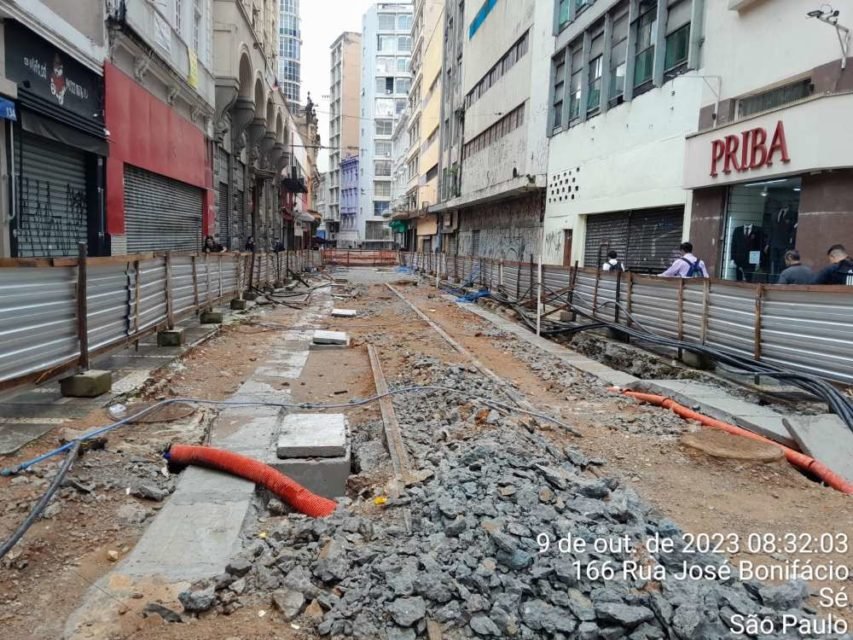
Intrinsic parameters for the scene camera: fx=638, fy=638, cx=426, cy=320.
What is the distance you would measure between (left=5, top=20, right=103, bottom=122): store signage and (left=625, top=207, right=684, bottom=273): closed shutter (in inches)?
530

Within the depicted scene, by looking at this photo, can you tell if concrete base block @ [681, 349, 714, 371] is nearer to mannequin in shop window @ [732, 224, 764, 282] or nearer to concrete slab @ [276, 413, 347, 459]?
mannequin in shop window @ [732, 224, 764, 282]

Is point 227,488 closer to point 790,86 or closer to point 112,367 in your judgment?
point 112,367

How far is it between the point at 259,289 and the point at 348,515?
16.2 meters

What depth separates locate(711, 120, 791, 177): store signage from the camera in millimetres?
11656

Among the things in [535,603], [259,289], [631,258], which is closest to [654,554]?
[535,603]

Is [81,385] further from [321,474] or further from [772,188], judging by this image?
[772,188]

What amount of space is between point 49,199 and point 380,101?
83.1 meters

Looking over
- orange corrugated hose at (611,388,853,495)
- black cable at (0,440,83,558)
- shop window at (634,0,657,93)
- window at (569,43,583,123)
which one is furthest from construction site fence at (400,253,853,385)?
window at (569,43,583,123)

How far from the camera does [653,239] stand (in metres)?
17.1

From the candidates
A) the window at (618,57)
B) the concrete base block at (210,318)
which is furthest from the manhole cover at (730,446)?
the window at (618,57)

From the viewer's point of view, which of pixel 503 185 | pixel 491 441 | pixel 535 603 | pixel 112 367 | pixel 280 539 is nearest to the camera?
pixel 535 603

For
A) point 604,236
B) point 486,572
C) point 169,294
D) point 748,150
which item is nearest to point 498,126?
point 604,236

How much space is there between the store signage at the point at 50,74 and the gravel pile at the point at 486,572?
9.69 meters

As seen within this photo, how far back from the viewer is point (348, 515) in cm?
408
